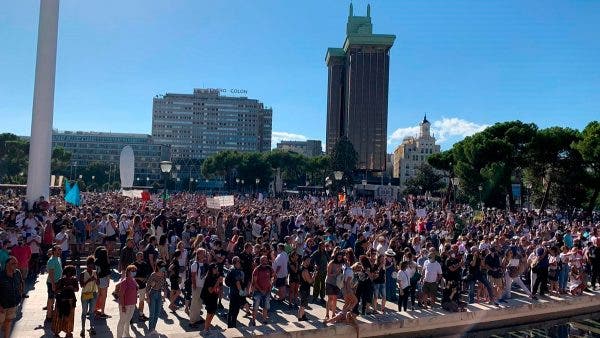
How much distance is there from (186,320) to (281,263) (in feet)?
8.05

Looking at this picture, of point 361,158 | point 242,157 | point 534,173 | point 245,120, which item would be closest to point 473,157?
point 534,173

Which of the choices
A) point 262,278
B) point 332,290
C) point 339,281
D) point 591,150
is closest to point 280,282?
point 262,278

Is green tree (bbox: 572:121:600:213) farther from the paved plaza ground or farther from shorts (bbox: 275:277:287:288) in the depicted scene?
shorts (bbox: 275:277:287:288)

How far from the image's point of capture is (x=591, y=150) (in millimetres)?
38531

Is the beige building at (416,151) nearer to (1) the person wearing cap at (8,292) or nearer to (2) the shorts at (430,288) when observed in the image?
(2) the shorts at (430,288)

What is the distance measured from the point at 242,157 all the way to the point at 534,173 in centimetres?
6729

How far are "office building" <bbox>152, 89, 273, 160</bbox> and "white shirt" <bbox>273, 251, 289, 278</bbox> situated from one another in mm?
152535

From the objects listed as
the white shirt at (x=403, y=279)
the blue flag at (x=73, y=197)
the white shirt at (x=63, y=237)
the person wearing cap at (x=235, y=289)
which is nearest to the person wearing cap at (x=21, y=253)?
the white shirt at (x=63, y=237)

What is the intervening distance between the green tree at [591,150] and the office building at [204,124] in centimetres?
12802

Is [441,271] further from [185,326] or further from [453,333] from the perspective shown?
[185,326]

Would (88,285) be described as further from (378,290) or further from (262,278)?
(378,290)

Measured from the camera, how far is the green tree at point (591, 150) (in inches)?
1510

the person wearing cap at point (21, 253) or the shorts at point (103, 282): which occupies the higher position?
the person wearing cap at point (21, 253)

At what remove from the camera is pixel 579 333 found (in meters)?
11.1
